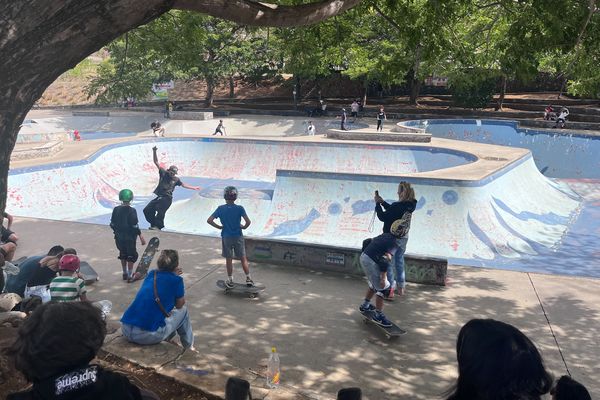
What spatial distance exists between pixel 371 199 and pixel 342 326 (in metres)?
6.47

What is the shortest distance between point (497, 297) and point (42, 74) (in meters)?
6.52

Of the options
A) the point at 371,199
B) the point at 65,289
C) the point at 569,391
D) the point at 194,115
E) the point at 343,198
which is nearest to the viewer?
the point at 569,391

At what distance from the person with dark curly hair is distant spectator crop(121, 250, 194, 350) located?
7.93 feet

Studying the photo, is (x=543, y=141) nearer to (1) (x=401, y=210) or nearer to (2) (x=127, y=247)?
(1) (x=401, y=210)

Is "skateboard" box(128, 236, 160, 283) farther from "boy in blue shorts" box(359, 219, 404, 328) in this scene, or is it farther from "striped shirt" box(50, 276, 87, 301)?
"boy in blue shorts" box(359, 219, 404, 328)

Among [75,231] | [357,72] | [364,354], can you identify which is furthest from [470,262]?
[357,72]

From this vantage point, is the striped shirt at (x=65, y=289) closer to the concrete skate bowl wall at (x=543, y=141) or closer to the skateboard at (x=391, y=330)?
the skateboard at (x=391, y=330)

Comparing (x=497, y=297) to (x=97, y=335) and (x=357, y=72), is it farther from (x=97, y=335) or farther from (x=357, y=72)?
(x=357, y=72)

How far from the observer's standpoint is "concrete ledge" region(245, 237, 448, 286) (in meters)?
7.24

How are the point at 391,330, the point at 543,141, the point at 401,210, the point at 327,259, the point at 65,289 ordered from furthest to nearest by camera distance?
the point at 543,141 → the point at 327,259 → the point at 401,210 → the point at 391,330 → the point at 65,289

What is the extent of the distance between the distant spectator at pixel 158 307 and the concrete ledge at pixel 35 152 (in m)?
14.5

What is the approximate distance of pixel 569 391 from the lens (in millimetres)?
2133

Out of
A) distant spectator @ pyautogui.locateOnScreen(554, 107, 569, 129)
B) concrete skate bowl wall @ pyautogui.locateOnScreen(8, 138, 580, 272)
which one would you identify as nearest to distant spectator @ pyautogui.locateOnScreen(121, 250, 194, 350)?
concrete skate bowl wall @ pyautogui.locateOnScreen(8, 138, 580, 272)

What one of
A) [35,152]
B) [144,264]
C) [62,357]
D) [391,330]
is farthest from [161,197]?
[35,152]
